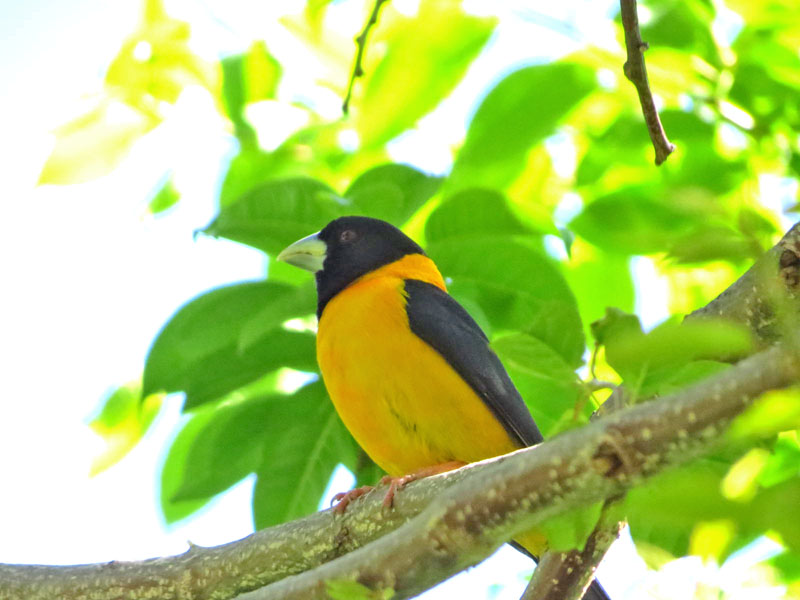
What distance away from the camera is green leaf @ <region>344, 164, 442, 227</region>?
3.89 m

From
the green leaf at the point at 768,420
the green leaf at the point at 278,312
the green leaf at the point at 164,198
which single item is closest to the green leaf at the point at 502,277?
the green leaf at the point at 278,312

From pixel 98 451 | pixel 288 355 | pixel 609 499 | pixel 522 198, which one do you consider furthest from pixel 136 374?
pixel 609 499

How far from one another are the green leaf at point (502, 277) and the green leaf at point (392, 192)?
0.20 metres

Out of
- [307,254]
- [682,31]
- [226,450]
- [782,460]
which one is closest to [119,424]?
[226,450]

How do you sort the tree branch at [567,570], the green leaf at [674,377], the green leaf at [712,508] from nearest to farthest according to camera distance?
the green leaf at [712,508]
the green leaf at [674,377]
the tree branch at [567,570]

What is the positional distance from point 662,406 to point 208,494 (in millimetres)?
2623

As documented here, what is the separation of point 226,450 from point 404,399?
3.18 feet

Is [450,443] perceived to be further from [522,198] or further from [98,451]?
[98,451]

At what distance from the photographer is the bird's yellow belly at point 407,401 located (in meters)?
4.41

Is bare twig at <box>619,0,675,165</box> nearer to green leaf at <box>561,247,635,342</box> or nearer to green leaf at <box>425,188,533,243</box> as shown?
green leaf at <box>425,188,533,243</box>

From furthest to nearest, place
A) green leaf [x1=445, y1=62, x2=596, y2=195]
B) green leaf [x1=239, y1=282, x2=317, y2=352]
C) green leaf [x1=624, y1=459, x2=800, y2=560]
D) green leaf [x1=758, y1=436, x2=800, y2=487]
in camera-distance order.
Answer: green leaf [x1=445, y1=62, x2=596, y2=195] < green leaf [x1=239, y1=282, x2=317, y2=352] < green leaf [x1=758, y1=436, x2=800, y2=487] < green leaf [x1=624, y1=459, x2=800, y2=560]

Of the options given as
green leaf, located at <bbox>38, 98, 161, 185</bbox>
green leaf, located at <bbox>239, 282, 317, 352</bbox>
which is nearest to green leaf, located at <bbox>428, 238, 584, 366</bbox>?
green leaf, located at <bbox>239, 282, 317, 352</bbox>

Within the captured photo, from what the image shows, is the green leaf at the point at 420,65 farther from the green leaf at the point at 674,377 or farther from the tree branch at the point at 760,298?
the green leaf at the point at 674,377

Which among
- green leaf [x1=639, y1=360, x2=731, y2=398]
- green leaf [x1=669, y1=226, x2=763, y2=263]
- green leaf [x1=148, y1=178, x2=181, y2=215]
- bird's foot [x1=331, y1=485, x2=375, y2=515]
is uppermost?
green leaf [x1=669, y1=226, x2=763, y2=263]
